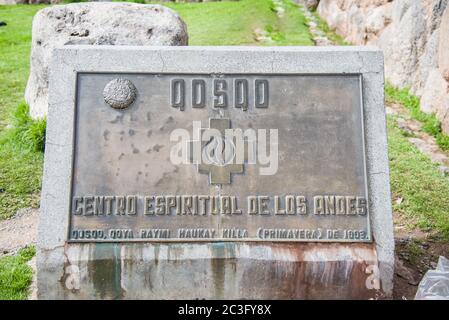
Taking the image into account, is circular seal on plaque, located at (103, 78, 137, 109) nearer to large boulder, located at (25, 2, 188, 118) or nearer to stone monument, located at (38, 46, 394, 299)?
stone monument, located at (38, 46, 394, 299)

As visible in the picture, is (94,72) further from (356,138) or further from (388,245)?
(388,245)

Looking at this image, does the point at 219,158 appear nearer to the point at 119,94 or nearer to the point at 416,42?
the point at 119,94

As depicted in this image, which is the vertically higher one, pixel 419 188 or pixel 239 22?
pixel 239 22

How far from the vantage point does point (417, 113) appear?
8500mm

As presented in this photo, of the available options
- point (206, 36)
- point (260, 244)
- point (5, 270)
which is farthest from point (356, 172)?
point (206, 36)

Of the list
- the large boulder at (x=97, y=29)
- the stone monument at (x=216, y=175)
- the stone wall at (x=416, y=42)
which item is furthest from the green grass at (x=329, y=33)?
the stone monument at (x=216, y=175)

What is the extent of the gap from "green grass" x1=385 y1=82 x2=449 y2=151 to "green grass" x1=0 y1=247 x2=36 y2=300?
6.32 m

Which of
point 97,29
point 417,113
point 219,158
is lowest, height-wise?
point 219,158

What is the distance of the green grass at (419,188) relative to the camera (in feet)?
16.6

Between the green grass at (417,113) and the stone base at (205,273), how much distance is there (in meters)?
4.68

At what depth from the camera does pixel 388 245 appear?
3605mm

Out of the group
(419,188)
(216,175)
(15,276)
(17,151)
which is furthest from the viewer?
(17,151)

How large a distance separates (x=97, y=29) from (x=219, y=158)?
3.60m

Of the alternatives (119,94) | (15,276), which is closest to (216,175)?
(119,94)
